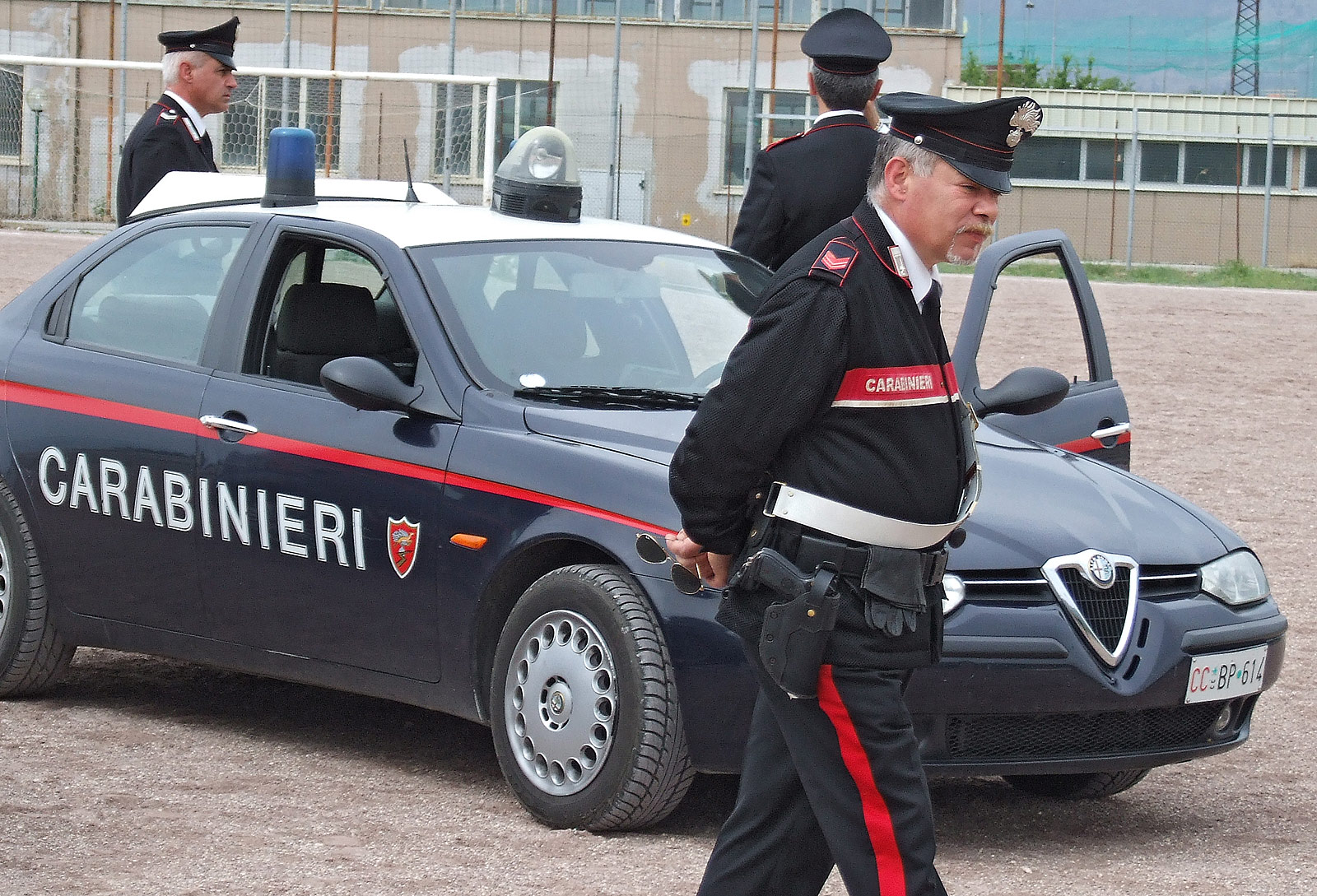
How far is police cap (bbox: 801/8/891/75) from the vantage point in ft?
18.6

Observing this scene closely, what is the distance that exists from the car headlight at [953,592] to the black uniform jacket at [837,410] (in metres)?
1.19

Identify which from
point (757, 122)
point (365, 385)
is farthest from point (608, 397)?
point (757, 122)

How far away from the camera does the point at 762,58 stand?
40.5 m

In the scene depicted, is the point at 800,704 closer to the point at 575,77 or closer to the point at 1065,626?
the point at 1065,626

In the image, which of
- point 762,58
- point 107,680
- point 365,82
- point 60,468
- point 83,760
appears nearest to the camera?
point 83,760

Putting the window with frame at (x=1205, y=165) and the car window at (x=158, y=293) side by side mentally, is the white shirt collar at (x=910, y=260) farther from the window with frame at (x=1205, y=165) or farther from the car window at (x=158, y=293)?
the window with frame at (x=1205, y=165)

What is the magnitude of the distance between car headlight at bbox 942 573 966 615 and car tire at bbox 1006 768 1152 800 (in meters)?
1.01

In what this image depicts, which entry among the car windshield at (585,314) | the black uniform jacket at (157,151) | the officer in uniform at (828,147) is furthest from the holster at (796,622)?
the black uniform jacket at (157,151)

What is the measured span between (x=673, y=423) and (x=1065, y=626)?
1.10m

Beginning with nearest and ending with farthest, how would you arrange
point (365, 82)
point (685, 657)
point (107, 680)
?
point (685, 657) < point (107, 680) < point (365, 82)

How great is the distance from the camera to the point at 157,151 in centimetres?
776

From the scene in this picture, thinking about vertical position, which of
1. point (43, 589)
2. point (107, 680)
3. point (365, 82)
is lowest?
point (107, 680)

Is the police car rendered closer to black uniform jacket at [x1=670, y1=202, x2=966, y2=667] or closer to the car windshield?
the car windshield

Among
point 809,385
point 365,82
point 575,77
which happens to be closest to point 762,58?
point 575,77
